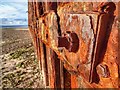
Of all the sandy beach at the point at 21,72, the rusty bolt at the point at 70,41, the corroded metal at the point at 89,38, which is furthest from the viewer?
the sandy beach at the point at 21,72

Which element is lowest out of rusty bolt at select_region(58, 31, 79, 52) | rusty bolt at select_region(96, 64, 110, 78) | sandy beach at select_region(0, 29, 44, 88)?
sandy beach at select_region(0, 29, 44, 88)

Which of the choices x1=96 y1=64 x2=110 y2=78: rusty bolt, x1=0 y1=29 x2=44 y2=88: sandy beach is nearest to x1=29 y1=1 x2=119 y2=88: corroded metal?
x1=96 y1=64 x2=110 y2=78: rusty bolt

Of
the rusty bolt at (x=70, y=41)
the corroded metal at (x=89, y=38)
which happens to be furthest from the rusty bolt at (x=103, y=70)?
the rusty bolt at (x=70, y=41)

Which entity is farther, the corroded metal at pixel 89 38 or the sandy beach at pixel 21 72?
the sandy beach at pixel 21 72

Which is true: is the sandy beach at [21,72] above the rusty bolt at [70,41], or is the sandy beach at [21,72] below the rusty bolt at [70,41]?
below

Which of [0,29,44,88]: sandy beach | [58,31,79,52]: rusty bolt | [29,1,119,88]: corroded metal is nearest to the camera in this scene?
[29,1,119,88]: corroded metal

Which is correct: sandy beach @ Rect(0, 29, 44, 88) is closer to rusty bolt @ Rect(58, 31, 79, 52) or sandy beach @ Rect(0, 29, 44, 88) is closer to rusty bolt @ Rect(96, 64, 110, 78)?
rusty bolt @ Rect(58, 31, 79, 52)

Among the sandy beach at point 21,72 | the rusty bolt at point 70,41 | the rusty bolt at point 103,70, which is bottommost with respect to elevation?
the sandy beach at point 21,72

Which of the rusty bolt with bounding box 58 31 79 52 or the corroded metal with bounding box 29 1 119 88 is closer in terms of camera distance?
the corroded metal with bounding box 29 1 119 88

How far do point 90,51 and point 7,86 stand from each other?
6.88 m

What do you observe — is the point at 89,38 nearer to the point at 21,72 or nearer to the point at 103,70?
the point at 103,70

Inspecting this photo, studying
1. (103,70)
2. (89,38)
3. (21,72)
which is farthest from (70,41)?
(21,72)

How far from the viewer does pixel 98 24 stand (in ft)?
3.67

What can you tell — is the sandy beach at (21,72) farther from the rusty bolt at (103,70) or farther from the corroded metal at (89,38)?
the rusty bolt at (103,70)
